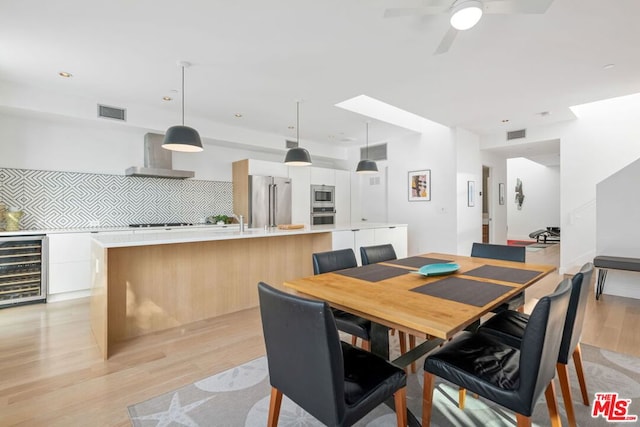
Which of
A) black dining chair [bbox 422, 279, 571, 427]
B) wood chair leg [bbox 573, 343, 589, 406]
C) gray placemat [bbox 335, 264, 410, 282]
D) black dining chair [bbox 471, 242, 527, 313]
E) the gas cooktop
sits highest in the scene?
the gas cooktop

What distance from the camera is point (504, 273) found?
84.9 inches

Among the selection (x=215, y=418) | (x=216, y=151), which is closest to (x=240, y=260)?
(x=215, y=418)

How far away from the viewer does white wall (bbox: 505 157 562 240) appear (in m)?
10.6

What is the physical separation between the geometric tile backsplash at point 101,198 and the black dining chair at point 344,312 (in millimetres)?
3865

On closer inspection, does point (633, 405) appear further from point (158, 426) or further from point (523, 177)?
point (523, 177)

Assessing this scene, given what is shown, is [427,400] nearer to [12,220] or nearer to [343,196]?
[12,220]

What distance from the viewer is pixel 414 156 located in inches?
247

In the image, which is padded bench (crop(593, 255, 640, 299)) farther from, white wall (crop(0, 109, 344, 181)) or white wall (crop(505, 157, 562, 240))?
white wall (crop(505, 157, 562, 240))

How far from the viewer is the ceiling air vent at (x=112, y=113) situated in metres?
4.18

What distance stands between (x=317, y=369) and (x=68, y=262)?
441 cm

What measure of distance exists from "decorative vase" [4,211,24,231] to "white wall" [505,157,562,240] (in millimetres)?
12047

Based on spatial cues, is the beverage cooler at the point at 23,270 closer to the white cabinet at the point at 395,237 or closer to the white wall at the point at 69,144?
the white wall at the point at 69,144

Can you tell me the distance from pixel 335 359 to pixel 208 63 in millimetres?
3156

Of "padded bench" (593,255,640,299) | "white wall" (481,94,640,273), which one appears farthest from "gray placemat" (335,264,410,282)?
"white wall" (481,94,640,273)
